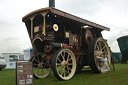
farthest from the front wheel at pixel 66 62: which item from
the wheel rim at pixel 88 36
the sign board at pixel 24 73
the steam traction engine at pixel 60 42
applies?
the wheel rim at pixel 88 36

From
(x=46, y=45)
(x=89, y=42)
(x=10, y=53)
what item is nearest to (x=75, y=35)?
(x=89, y=42)

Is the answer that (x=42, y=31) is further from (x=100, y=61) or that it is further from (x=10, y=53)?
(x=10, y=53)

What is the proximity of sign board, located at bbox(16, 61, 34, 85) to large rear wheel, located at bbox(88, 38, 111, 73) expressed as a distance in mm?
3301

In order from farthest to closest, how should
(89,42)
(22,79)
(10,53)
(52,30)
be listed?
(10,53)
(89,42)
(52,30)
(22,79)

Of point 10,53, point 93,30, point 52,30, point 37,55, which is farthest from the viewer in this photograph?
point 10,53

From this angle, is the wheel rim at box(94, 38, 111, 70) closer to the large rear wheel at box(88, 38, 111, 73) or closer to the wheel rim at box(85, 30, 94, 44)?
the large rear wheel at box(88, 38, 111, 73)

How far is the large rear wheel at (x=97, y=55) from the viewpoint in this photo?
7.07 metres

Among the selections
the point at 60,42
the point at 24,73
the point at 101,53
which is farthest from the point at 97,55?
the point at 24,73

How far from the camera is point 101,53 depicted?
7.84 meters

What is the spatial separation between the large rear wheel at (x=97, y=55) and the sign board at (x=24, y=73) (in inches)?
130

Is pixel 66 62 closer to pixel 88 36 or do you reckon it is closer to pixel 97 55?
pixel 97 55

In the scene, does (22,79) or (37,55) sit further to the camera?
(37,55)

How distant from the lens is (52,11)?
210 inches

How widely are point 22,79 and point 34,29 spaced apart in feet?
7.73
